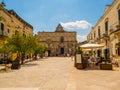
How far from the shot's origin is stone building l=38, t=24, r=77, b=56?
69438 millimetres

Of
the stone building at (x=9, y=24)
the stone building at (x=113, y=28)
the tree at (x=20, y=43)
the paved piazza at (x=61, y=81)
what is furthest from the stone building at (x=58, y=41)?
the paved piazza at (x=61, y=81)

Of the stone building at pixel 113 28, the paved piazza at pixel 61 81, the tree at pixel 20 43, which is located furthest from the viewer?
the tree at pixel 20 43

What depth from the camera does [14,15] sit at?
111 feet

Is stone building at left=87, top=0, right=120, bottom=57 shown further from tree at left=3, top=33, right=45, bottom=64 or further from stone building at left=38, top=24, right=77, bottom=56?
stone building at left=38, top=24, right=77, bottom=56

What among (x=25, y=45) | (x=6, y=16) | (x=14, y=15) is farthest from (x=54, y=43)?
(x=25, y=45)

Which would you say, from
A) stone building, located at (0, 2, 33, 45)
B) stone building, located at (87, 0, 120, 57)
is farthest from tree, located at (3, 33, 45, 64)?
stone building, located at (87, 0, 120, 57)

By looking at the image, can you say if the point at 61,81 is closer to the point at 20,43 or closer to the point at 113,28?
the point at 20,43

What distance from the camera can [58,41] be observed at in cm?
7075

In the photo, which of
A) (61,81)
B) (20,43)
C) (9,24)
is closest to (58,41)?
(9,24)

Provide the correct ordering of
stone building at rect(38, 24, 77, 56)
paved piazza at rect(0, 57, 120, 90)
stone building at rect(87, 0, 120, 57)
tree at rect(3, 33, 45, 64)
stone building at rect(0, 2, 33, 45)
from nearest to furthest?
paved piazza at rect(0, 57, 120, 90), stone building at rect(87, 0, 120, 57), tree at rect(3, 33, 45, 64), stone building at rect(0, 2, 33, 45), stone building at rect(38, 24, 77, 56)

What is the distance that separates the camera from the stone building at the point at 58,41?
69438mm

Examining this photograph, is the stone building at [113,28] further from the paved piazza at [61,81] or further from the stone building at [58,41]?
the stone building at [58,41]

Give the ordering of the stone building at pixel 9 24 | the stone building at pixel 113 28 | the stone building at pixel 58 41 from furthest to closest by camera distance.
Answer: the stone building at pixel 58 41 < the stone building at pixel 9 24 < the stone building at pixel 113 28

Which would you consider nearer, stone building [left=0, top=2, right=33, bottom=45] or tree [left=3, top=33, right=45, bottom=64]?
tree [left=3, top=33, right=45, bottom=64]
